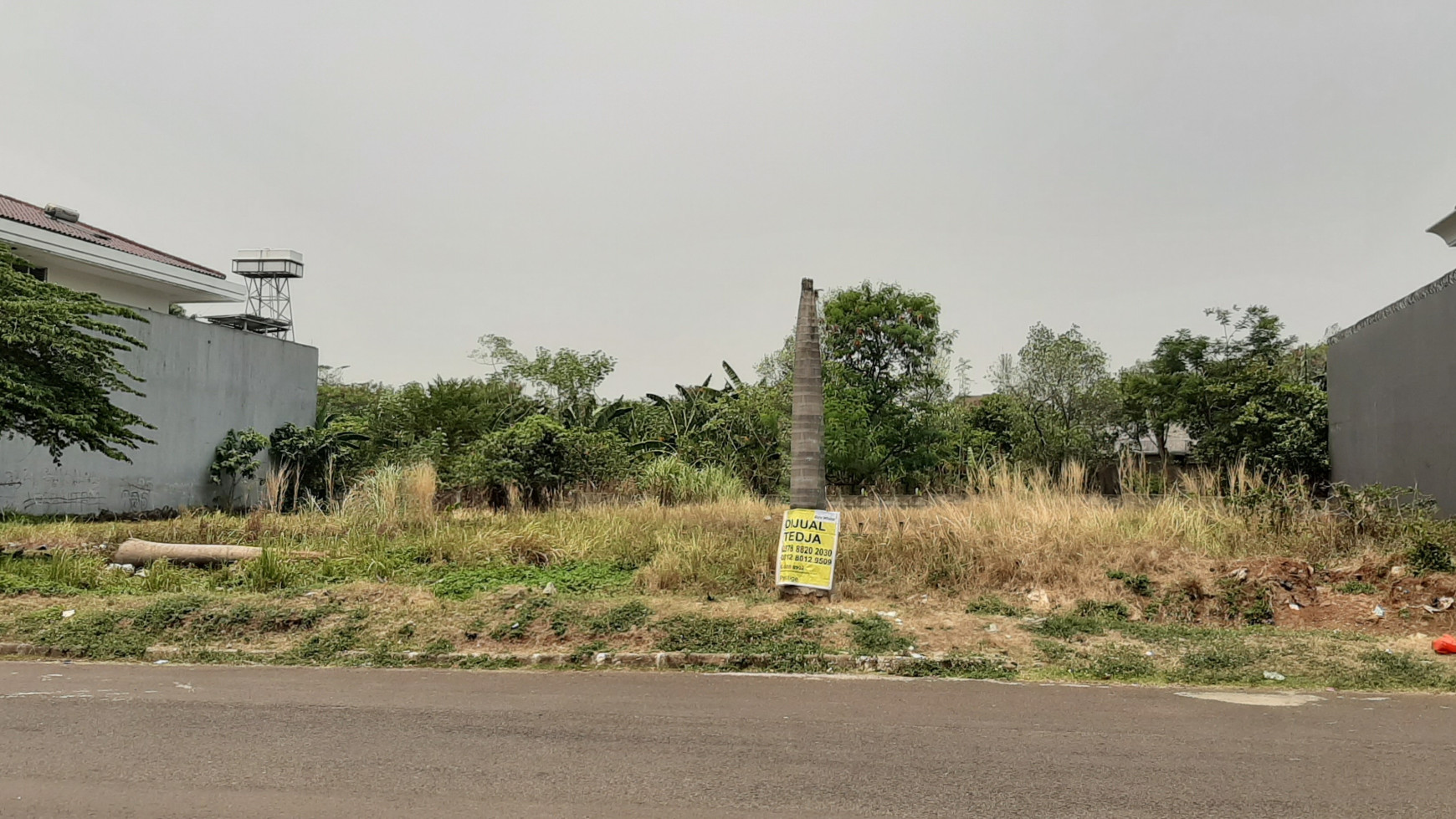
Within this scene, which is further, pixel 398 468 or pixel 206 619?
pixel 398 468

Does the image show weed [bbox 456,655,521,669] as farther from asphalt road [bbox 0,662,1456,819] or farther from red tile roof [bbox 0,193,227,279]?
red tile roof [bbox 0,193,227,279]

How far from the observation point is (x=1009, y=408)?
33000 millimetres

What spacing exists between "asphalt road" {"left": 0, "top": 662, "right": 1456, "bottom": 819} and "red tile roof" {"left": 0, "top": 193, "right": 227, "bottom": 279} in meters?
21.3

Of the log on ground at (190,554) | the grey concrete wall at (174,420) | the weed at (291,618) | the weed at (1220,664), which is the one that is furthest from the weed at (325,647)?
the grey concrete wall at (174,420)

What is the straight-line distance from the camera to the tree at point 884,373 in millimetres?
24109

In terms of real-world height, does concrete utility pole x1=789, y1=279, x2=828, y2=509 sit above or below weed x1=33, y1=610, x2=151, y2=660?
above

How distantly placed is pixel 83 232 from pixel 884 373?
23.3m

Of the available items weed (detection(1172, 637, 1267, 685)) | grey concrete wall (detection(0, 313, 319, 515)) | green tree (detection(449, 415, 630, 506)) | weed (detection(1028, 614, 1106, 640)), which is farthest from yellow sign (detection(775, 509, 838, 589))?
grey concrete wall (detection(0, 313, 319, 515))

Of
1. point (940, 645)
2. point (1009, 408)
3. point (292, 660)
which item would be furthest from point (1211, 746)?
point (1009, 408)

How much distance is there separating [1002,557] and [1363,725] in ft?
15.3

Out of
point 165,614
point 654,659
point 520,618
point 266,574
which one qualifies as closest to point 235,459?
point 266,574

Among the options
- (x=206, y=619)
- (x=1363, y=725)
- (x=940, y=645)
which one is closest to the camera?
(x=1363, y=725)

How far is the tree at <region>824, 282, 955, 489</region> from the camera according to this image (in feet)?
79.1

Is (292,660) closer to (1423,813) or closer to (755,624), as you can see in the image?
(755,624)
